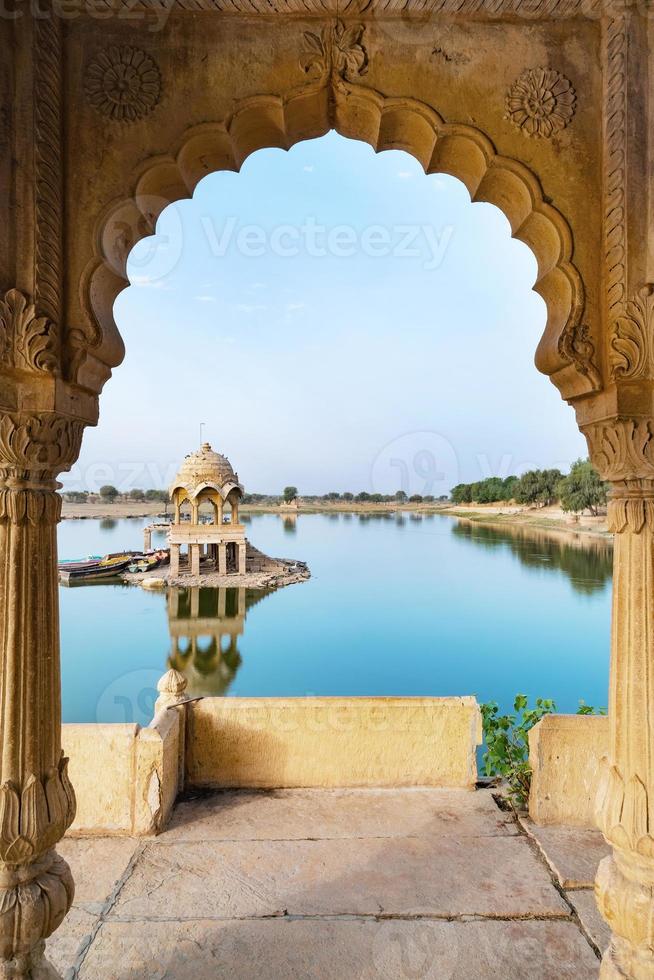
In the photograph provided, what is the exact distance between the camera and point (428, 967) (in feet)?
8.16

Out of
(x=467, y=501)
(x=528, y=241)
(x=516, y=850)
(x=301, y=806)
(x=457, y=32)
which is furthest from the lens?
(x=467, y=501)

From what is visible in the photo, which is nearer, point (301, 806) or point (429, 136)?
point (429, 136)

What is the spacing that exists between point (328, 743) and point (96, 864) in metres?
1.52

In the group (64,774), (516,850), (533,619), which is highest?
(64,774)

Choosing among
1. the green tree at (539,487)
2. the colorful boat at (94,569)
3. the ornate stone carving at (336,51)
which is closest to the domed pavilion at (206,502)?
the colorful boat at (94,569)

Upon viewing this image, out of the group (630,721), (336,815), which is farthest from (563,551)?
(630,721)

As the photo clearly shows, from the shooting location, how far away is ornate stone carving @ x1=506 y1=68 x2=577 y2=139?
2.20 m

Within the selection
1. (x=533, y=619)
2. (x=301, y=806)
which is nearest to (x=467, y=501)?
(x=533, y=619)

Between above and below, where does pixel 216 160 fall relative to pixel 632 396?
above

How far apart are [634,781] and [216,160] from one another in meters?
2.72

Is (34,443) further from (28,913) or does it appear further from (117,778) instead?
(117,778)

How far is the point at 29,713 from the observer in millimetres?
2041

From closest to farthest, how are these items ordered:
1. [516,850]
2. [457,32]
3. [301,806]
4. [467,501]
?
[457,32], [516,850], [301,806], [467,501]

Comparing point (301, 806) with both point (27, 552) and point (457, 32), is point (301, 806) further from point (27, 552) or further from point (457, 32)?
point (457, 32)
